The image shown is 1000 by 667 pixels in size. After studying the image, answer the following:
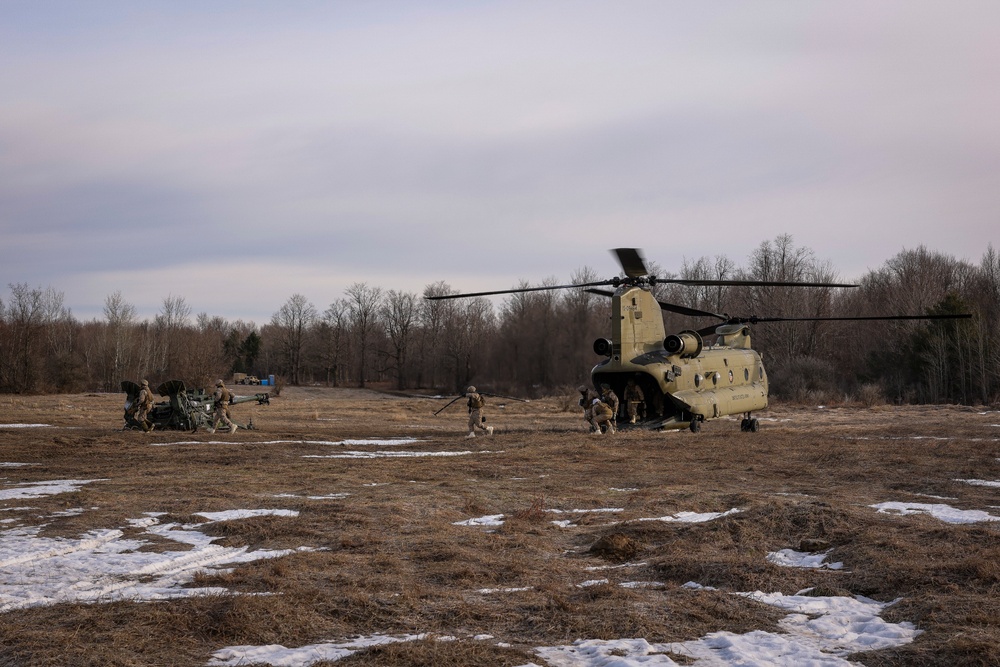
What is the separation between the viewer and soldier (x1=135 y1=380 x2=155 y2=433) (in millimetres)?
25781

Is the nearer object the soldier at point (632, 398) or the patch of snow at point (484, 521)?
the patch of snow at point (484, 521)

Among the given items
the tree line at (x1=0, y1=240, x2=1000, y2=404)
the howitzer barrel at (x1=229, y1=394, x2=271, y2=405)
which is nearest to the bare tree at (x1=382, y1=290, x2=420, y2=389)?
the tree line at (x1=0, y1=240, x2=1000, y2=404)

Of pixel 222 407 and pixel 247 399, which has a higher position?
pixel 247 399

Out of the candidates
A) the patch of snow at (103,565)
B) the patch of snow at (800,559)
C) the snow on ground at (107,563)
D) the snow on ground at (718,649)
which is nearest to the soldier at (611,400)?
the snow on ground at (107,563)

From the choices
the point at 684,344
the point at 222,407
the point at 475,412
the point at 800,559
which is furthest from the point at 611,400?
the point at 800,559

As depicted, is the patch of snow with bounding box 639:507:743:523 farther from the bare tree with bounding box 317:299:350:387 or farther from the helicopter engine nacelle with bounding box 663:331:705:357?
the bare tree with bounding box 317:299:350:387

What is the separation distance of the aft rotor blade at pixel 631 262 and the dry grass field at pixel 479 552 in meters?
5.82

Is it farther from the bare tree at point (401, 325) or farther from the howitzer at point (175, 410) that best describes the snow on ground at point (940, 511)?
the bare tree at point (401, 325)

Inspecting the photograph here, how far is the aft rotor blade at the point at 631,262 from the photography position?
Result: 75.2 feet

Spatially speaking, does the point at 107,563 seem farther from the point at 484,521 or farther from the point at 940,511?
the point at 940,511

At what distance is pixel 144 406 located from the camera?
1024 inches

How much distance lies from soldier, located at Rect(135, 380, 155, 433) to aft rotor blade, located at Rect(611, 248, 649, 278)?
14.1 meters

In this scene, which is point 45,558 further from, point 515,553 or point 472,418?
point 472,418

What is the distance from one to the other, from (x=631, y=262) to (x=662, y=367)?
294 centimetres
